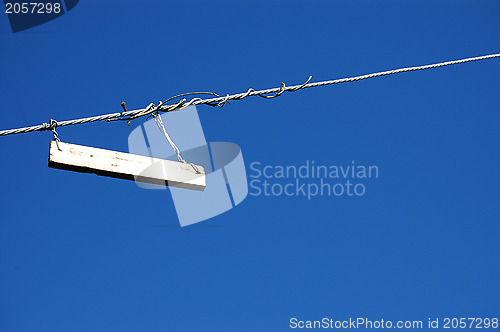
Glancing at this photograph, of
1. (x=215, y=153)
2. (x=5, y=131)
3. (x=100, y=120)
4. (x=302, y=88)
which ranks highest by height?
(x=215, y=153)

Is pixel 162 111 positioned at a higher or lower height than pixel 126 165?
higher

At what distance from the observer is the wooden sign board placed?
9.08 ft

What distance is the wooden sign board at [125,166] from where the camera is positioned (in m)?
2.77

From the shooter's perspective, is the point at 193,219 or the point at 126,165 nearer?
the point at 126,165

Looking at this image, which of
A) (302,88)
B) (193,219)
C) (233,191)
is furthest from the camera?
(233,191)

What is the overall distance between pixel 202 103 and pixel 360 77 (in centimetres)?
109

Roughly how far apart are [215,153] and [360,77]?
→ 182cm

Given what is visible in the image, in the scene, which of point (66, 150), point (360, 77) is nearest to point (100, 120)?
point (66, 150)

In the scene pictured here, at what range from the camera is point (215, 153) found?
15.6ft

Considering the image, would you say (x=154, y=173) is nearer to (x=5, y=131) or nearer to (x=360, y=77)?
(x=5, y=131)

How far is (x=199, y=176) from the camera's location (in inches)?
124

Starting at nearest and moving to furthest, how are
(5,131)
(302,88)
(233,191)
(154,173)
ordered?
(5,131)
(154,173)
(302,88)
(233,191)

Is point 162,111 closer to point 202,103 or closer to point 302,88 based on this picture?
point 202,103

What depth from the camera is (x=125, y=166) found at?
293 cm
